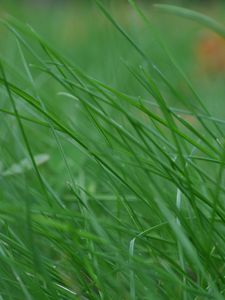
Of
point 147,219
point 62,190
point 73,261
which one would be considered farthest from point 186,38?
point 73,261

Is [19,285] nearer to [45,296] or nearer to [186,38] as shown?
[45,296]

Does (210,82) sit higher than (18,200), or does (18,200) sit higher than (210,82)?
(18,200)

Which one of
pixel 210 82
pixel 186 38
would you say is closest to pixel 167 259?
pixel 210 82

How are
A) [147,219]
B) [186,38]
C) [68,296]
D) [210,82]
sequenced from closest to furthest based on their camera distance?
[68,296]
[147,219]
[210,82]
[186,38]

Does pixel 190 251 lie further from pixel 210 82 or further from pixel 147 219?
pixel 210 82

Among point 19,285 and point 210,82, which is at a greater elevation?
point 19,285

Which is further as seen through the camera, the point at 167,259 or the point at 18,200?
the point at 18,200

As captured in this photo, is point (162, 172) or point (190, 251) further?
point (162, 172)

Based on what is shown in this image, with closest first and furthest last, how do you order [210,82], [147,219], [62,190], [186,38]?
[147,219] < [62,190] < [210,82] < [186,38]

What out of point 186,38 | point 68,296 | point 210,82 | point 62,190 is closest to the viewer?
point 68,296

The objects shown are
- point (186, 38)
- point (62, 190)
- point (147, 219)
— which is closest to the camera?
point (147, 219)
